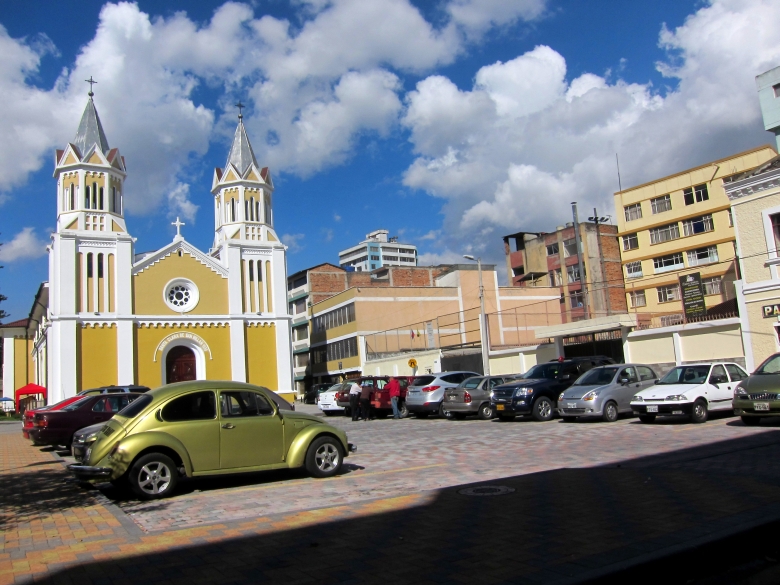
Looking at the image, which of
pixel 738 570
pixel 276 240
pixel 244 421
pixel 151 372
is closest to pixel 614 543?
pixel 738 570

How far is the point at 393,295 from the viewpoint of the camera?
53.9 m

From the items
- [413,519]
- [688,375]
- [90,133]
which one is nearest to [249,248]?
[90,133]

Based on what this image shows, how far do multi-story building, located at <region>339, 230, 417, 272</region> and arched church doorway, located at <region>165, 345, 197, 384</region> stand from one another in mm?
108915

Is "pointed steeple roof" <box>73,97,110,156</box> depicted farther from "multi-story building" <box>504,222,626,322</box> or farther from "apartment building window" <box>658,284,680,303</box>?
"apartment building window" <box>658,284,680,303</box>

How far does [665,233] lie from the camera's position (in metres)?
52.4

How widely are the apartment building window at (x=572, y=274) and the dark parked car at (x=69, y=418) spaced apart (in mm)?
50969

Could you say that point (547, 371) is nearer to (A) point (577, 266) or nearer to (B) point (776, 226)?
(B) point (776, 226)

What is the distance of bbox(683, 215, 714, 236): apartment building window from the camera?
49.1 m

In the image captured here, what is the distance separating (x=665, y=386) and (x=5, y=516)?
46.9 feet

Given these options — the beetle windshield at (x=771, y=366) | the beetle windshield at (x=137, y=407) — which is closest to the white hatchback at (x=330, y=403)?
the beetle windshield at (x=771, y=366)

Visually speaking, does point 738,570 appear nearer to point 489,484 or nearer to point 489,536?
point 489,536

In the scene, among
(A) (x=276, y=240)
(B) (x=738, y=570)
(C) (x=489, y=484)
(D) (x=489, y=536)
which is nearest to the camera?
(B) (x=738, y=570)

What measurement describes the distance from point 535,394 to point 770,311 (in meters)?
8.24

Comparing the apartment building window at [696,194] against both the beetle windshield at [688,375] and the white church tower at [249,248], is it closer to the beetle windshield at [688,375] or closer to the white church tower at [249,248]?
the white church tower at [249,248]
